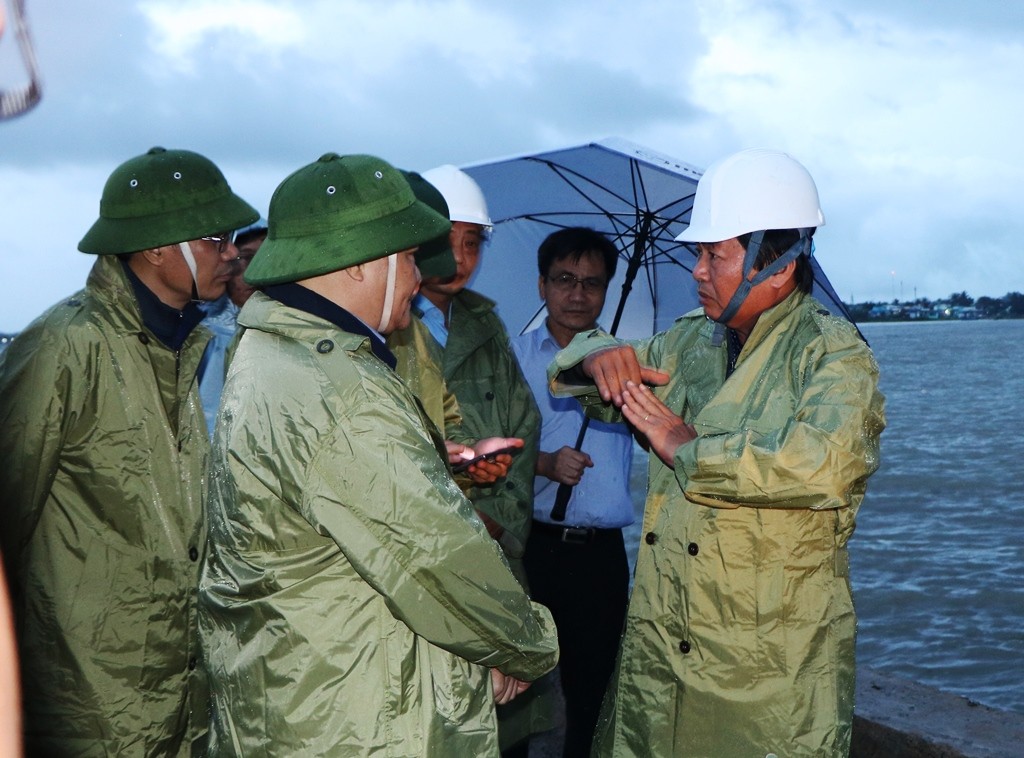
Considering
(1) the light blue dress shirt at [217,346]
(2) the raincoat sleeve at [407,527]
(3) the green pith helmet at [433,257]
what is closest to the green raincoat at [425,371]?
(3) the green pith helmet at [433,257]

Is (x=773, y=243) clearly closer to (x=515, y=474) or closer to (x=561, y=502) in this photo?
(x=515, y=474)

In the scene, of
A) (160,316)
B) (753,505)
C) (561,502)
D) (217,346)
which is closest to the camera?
(753,505)

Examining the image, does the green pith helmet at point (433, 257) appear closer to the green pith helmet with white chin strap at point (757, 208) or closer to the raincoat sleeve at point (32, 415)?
the green pith helmet with white chin strap at point (757, 208)

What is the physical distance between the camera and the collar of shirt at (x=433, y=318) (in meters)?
4.38

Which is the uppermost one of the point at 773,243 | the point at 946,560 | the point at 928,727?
the point at 773,243

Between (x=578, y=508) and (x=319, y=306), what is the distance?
7.92ft

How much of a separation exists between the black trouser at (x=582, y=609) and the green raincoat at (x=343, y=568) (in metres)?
2.19

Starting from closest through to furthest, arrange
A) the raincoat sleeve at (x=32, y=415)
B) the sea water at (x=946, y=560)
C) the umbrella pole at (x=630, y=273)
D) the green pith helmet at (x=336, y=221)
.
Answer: the green pith helmet at (x=336, y=221), the raincoat sleeve at (x=32, y=415), the umbrella pole at (x=630, y=273), the sea water at (x=946, y=560)

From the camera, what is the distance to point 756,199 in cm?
317

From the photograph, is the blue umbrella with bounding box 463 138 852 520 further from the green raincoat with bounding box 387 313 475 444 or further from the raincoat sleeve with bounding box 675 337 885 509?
the raincoat sleeve with bounding box 675 337 885 509

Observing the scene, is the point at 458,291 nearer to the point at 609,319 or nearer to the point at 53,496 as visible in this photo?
the point at 609,319

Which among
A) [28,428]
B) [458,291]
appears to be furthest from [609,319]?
[28,428]

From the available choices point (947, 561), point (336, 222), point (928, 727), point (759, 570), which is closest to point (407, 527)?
point (336, 222)

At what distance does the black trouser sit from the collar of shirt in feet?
2.99
